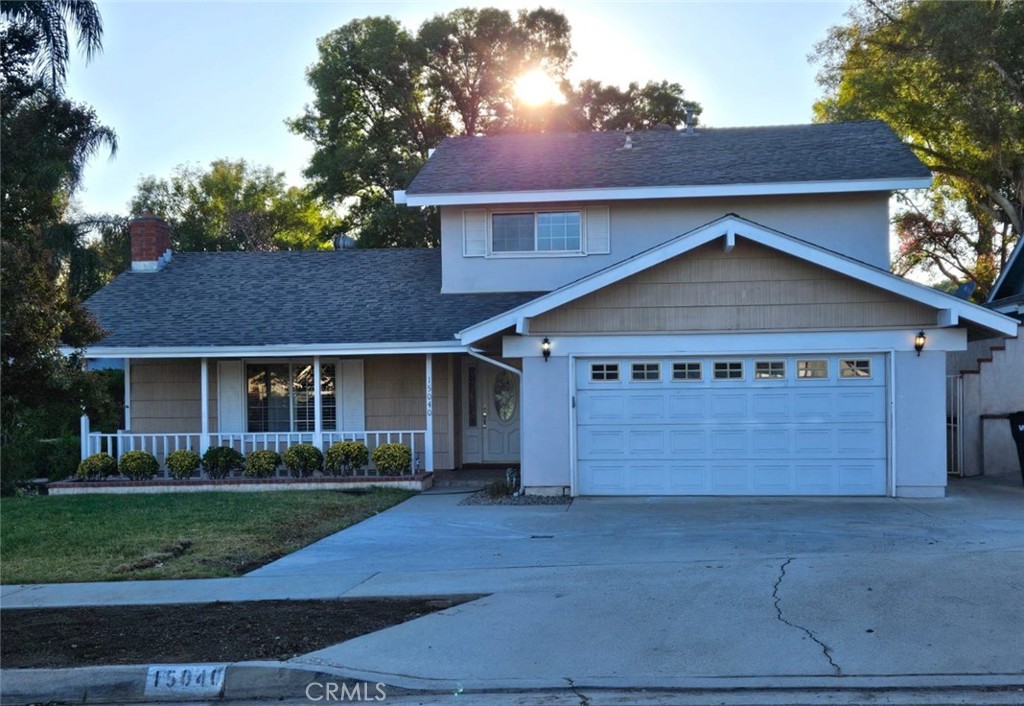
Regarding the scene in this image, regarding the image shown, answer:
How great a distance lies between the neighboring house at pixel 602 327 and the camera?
1540cm

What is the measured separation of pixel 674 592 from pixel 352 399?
11647 millimetres

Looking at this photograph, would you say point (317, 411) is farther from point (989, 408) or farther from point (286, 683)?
point (989, 408)

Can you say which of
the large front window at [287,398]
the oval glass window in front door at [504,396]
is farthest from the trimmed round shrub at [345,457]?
the oval glass window in front door at [504,396]

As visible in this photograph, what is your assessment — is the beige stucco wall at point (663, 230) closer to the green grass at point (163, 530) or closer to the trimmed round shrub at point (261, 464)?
the trimmed round shrub at point (261, 464)

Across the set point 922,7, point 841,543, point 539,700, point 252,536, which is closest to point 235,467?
point 252,536

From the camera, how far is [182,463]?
18.1m

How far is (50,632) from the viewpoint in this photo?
8602 millimetres

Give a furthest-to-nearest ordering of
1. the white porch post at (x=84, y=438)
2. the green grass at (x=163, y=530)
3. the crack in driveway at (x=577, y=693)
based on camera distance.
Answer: the white porch post at (x=84, y=438)
the green grass at (x=163, y=530)
the crack in driveway at (x=577, y=693)

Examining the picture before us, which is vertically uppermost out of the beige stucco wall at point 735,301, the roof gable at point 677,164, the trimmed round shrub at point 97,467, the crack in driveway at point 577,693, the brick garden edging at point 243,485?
the roof gable at point 677,164

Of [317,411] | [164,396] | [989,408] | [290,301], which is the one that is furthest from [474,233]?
[989,408]

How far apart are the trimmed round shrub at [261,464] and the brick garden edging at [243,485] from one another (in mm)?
164

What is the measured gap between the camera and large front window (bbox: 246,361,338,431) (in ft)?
65.7

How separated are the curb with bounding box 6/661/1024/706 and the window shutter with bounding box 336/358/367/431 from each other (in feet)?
40.9

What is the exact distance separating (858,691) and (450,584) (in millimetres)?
4169
